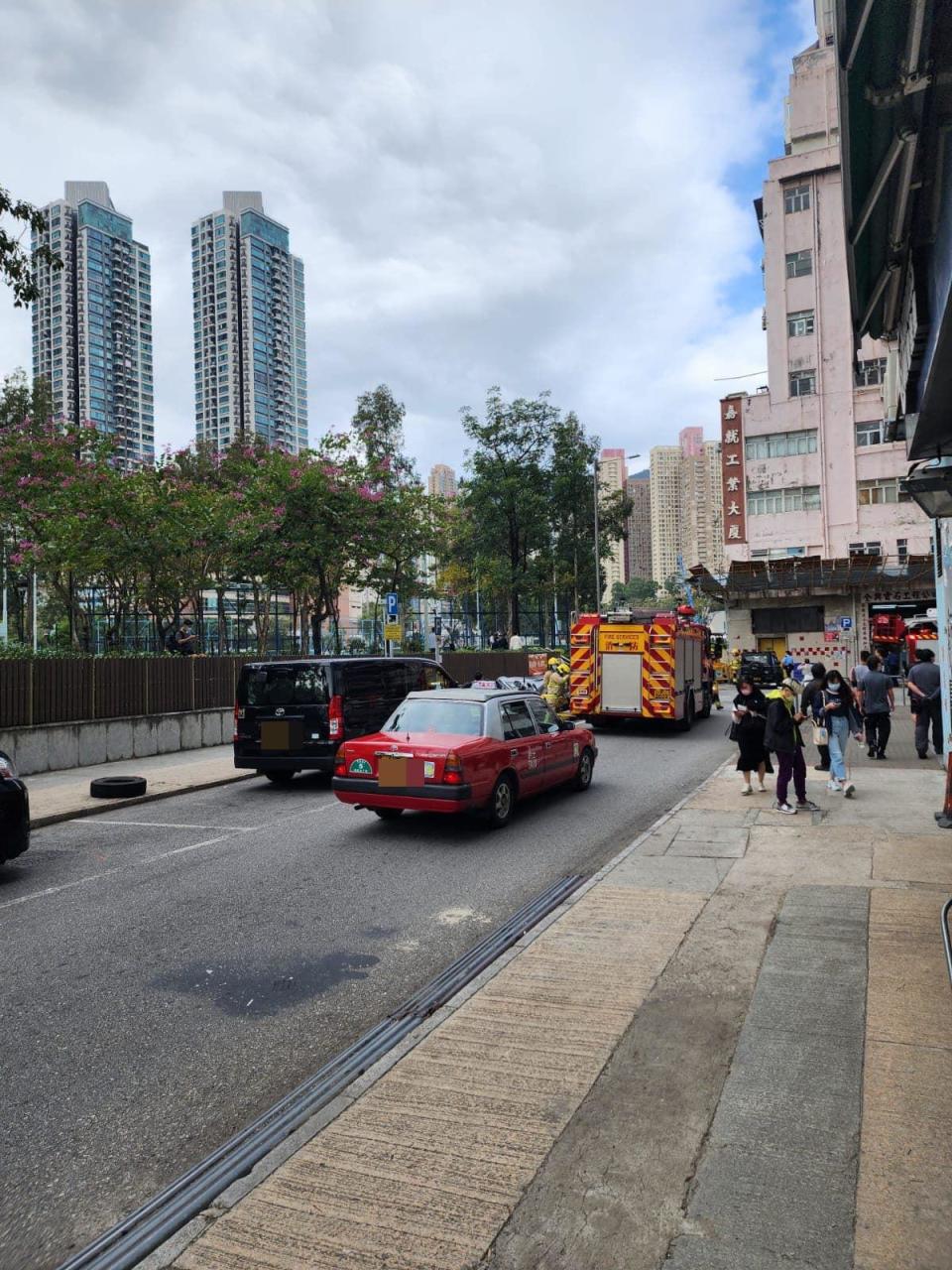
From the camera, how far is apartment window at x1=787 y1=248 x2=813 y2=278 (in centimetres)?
4491

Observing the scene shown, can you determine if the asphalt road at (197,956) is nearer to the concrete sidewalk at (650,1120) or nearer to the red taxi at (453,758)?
the red taxi at (453,758)

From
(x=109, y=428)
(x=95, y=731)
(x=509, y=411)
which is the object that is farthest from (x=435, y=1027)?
(x=109, y=428)

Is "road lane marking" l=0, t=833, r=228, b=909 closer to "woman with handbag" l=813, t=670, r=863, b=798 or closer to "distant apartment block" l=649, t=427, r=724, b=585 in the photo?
"woman with handbag" l=813, t=670, r=863, b=798

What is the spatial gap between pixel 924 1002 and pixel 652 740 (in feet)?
46.5

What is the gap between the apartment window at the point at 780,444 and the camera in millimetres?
44250

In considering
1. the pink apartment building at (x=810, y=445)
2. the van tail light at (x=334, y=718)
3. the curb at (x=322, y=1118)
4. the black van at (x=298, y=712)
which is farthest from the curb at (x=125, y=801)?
the pink apartment building at (x=810, y=445)

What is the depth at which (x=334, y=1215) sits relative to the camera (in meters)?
2.88

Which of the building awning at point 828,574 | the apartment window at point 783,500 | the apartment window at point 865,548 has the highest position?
the apartment window at point 783,500

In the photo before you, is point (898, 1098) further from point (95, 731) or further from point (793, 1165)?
point (95, 731)

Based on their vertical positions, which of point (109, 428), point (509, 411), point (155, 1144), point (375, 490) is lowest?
point (155, 1144)

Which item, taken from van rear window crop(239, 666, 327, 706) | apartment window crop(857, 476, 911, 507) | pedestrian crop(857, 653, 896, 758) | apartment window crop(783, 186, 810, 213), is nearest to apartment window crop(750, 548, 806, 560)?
apartment window crop(857, 476, 911, 507)

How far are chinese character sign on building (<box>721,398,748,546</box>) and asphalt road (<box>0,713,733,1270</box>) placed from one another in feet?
120

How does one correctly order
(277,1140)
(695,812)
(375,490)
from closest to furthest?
(277,1140)
(695,812)
(375,490)

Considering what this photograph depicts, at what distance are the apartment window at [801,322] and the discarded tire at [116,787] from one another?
42864 millimetres
